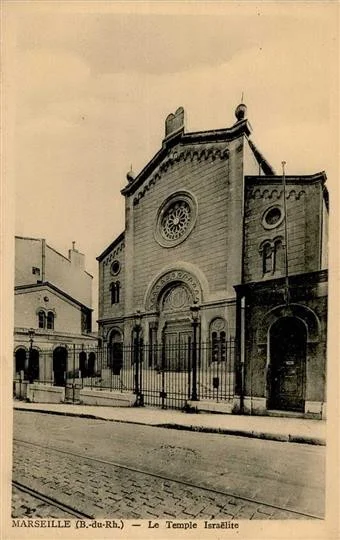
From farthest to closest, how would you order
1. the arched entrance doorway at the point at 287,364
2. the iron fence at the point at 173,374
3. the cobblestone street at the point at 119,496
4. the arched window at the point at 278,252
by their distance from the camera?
1. the iron fence at the point at 173,374
2. the arched window at the point at 278,252
3. the arched entrance doorway at the point at 287,364
4. the cobblestone street at the point at 119,496

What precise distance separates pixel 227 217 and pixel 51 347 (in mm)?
9127

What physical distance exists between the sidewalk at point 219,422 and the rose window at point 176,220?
13.5 ft

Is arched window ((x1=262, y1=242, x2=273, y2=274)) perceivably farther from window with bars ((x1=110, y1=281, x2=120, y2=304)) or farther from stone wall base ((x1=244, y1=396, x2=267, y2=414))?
window with bars ((x1=110, y1=281, x2=120, y2=304))

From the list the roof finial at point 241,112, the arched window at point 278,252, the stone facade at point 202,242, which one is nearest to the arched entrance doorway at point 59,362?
the stone facade at point 202,242

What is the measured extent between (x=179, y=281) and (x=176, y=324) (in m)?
1.11

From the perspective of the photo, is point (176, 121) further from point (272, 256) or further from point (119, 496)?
point (119, 496)

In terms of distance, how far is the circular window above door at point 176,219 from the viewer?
9.47 metres

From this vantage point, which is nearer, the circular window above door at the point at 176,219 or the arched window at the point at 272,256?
the arched window at the point at 272,256

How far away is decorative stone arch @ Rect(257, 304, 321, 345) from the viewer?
5.99 metres

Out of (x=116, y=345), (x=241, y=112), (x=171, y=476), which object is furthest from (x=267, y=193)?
(x=116, y=345)

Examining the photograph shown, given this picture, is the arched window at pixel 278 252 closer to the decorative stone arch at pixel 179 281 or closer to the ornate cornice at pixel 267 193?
the ornate cornice at pixel 267 193

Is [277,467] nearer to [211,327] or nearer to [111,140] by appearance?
[111,140]

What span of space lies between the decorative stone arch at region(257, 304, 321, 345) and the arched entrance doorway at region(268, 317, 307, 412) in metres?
0.08

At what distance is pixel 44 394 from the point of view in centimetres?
1084
